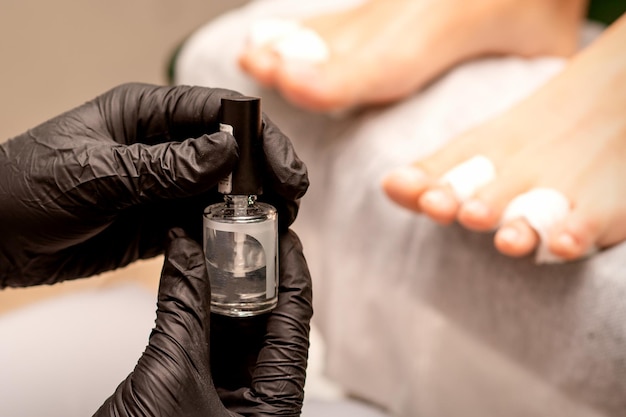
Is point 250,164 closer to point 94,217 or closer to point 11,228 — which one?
point 94,217

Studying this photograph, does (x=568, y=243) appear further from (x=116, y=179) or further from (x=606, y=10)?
(x=606, y=10)

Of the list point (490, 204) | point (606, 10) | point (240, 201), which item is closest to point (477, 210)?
point (490, 204)

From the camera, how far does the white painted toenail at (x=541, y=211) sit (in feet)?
2.31

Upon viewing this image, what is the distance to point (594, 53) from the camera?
836 mm

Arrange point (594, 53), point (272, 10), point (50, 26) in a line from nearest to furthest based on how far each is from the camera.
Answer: point (594, 53) → point (272, 10) → point (50, 26)

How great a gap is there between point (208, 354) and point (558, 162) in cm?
45

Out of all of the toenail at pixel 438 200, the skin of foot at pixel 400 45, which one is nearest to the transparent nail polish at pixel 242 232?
the toenail at pixel 438 200

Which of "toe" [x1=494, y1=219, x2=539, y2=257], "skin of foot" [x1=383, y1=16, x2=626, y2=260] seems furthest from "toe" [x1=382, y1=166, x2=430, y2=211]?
"toe" [x1=494, y1=219, x2=539, y2=257]

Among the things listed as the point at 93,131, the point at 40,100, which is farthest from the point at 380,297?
the point at 40,100

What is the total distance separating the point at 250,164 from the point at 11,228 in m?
0.26

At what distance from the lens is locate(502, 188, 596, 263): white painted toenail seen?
0.70 m

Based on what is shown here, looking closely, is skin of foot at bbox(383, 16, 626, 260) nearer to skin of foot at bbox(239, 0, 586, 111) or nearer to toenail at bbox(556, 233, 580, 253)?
toenail at bbox(556, 233, 580, 253)

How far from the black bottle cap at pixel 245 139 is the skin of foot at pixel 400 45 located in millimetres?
357

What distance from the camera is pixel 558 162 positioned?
77 centimetres
